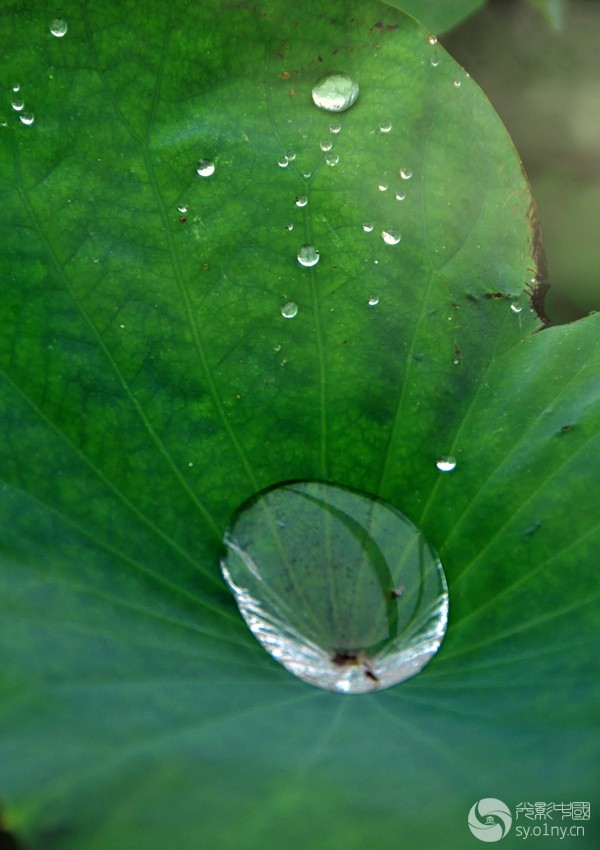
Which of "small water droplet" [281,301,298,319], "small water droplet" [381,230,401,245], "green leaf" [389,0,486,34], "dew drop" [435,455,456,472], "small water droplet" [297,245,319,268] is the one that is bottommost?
"dew drop" [435,455,456,472]

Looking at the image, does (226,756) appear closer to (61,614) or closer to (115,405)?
(61,614)

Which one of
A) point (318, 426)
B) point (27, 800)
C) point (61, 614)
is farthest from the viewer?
point (318, 426)

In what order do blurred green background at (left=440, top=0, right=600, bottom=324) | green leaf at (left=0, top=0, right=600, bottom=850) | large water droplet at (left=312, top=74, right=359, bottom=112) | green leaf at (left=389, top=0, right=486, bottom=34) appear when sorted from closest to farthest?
green leaf at (left=0, top=0, right=600, bottom=850)
large water droplet at (left=312, top=74, right=359, bottom=112)
green leaf at (left=389, top=0, right=486, bottom=34)
blurred green background at (left=440, top=0, right=600, bottom=324)

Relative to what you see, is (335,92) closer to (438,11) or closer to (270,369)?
(270,369)

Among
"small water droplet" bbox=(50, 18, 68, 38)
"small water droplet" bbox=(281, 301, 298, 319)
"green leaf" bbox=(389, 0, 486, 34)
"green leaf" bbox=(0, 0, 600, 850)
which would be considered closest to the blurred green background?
"green leaf" bbox=(389, 0, 486, 34)

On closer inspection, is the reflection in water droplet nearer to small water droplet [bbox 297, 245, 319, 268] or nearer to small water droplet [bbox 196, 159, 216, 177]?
small water droplet [bbox 297, 245, 319, 268]

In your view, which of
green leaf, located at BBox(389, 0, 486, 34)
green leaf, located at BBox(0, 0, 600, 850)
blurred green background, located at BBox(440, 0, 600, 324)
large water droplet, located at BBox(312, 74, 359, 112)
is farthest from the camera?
blurred green background, located at BBox(440, 0, 600, 324)

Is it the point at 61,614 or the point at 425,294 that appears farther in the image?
the point at 425,294

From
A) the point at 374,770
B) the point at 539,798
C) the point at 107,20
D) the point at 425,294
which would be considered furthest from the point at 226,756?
the point at 107,20
